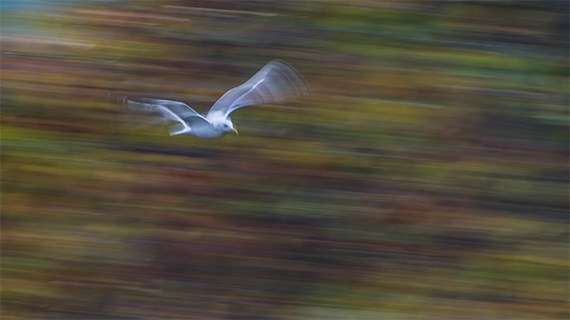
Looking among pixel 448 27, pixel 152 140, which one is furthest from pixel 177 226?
pixel 448 27

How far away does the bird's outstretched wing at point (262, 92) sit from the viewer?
2.78 metres

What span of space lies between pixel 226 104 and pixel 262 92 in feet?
0.47

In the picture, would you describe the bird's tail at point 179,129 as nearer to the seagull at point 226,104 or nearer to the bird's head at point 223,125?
the seagull at point 226,104

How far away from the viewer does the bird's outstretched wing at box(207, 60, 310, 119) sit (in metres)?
2.78

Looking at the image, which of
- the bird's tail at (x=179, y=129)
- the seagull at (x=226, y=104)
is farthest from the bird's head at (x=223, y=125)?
the bird's tail at (x=179, y=129)

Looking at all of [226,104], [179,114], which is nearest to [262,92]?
[226,104]

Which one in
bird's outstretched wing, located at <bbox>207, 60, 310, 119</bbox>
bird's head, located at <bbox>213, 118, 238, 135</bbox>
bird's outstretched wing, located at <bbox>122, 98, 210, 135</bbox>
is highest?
bird's outstretched wing, located at <bbox>207, 60, 310, 119</bbox>

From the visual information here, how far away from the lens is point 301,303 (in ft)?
10.6

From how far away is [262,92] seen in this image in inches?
111

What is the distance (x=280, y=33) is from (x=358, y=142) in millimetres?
653

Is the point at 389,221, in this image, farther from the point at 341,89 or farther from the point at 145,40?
the point at 145,40

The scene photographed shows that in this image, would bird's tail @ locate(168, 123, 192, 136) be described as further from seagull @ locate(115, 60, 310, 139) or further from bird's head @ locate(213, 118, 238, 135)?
bird's head @ locate(213, 118, 238, 135)

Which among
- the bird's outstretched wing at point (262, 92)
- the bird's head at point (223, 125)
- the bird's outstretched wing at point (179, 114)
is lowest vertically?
the bird's head at point (223, 125)

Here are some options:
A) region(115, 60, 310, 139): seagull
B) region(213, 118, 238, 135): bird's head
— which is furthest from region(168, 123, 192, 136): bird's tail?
region(213, 118, 238, 135): bird's head
